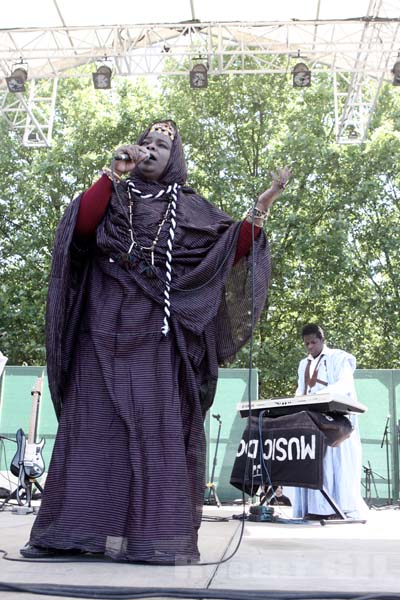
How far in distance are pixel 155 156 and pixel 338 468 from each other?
513 cm

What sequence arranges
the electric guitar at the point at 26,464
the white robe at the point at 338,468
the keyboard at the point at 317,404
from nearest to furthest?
the keyboard at the point at 317,404, the white robe at the point at 338,468, the electric guitar at the point at 26,464

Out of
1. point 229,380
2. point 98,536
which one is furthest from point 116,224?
point 229,380

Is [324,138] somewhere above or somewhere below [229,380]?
above

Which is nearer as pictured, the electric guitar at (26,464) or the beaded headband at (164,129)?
the beaded headband at (164,129)

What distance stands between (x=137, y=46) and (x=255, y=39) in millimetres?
1948

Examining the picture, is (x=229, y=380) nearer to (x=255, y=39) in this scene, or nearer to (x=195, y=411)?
(x=255, y=39)

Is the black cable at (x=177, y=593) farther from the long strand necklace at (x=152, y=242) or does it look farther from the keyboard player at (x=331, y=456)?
the keyboard player at (x=331, y=456)

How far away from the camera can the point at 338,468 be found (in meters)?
7.44

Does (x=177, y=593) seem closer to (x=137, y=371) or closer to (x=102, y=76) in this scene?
(x=137, y=371)

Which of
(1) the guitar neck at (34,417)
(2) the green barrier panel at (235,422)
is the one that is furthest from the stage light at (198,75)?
(1) the guitar neck at (34,417)

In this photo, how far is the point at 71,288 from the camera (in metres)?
3.00

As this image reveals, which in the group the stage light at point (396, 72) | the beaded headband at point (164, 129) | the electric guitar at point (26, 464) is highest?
the stage light at point (396, 72)

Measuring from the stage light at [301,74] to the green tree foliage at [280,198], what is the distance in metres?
4.62

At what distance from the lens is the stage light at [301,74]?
11.9 meters
